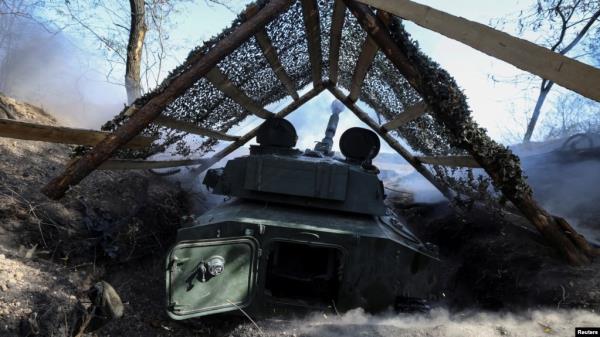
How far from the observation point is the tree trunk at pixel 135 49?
11148mm

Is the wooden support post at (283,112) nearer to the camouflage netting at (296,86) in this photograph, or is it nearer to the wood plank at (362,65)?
the camouflage netting at (296,86)

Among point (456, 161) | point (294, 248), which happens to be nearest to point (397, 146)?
point (456, 161)

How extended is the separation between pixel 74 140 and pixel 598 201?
8975mm

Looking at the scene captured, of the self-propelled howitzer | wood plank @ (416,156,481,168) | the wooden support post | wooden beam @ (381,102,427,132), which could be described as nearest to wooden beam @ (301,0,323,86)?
the wooden support post

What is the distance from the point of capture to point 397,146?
1067cm

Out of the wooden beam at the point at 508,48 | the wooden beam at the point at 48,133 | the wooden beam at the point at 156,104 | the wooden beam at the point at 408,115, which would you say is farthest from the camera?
the wooden beam at the point at 408,115

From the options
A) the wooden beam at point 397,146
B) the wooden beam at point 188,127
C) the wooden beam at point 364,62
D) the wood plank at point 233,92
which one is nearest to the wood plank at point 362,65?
the wooden beam at point 364,62

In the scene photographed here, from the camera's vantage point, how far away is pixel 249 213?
564 cm

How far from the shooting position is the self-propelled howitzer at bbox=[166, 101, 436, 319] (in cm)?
471

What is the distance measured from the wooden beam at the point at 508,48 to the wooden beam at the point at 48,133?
11.8 feet

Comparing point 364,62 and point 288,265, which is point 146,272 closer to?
point 288,265

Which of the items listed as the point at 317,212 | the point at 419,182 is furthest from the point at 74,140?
the point at 419,182

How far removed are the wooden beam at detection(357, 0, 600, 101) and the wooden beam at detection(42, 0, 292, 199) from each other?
154cm

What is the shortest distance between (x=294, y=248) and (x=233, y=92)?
3.36 m
